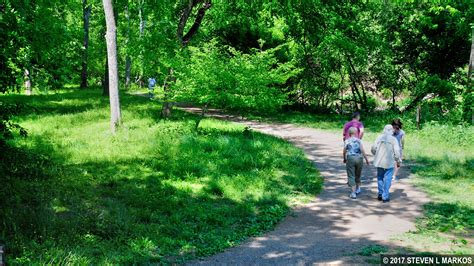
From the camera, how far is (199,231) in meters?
7.51

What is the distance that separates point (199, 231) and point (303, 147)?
8.97m

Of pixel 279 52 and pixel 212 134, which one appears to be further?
pixel 279 52

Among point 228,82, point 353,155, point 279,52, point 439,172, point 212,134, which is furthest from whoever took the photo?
point 279,52

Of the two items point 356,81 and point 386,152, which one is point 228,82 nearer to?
point 386,152

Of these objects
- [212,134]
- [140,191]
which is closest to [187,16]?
[212,134]

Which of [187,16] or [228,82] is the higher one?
[187,16]

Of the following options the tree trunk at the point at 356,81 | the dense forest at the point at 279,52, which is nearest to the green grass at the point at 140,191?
the dense forest at the point at 279,52

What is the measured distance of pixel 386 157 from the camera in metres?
9.18

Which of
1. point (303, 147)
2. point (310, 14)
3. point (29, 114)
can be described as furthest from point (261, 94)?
point (29, 114)

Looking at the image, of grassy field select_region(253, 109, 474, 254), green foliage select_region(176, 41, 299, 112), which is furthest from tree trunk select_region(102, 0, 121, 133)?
grassy field select_region(253, 109, 474, 254)

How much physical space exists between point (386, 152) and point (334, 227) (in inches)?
94.2

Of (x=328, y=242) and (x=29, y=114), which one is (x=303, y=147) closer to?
(x=328, y=242)

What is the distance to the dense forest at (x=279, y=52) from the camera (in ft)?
37.1

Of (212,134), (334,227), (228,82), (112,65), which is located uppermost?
(112,65)
